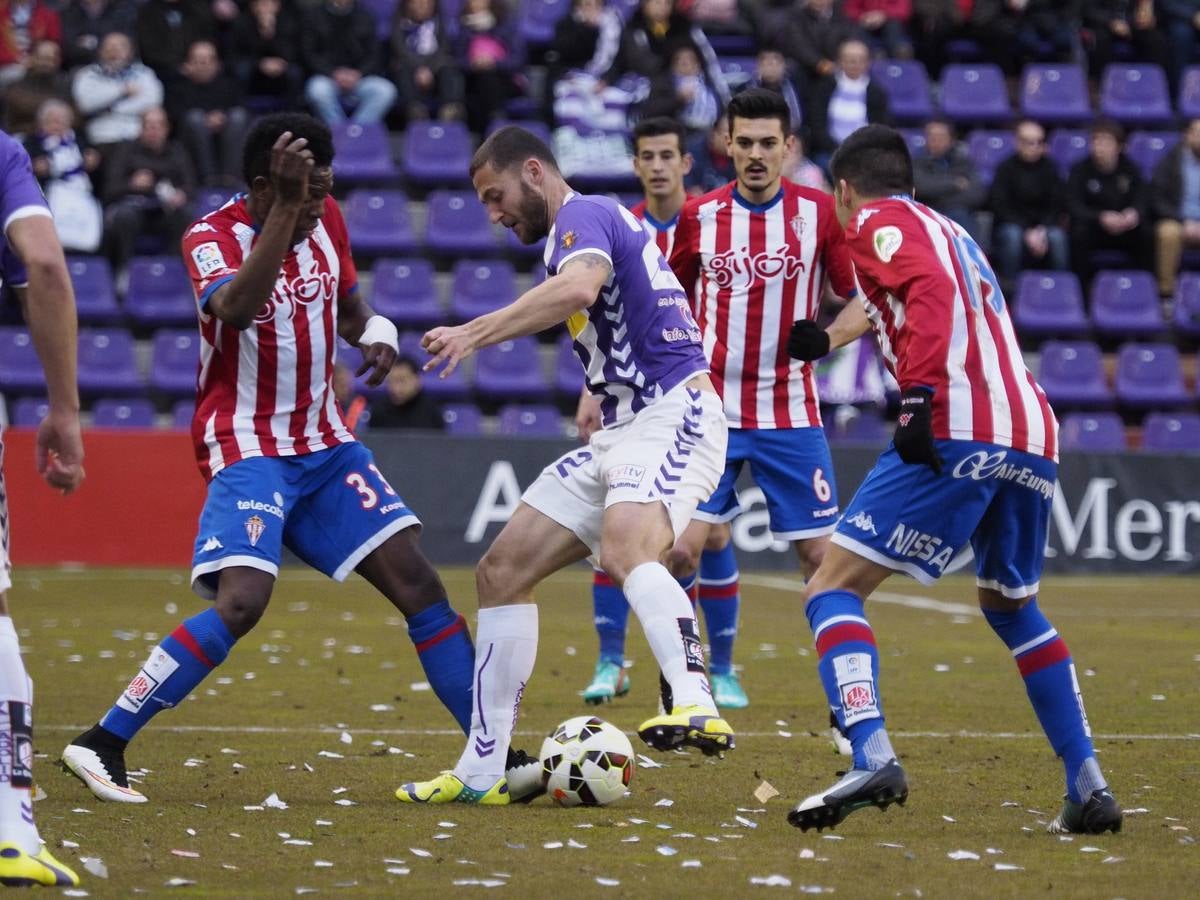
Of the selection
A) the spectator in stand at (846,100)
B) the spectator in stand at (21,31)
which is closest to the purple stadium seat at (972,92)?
the spectator in stand at (846,100)

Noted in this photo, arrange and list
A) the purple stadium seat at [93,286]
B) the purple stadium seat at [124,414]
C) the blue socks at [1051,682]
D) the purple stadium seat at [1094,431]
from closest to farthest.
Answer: the blue socks at [1051,682] < the purple stadium seat at [124,414] < the purple stadium seat at [93,286] < the purple stadium seat at [1094,431]

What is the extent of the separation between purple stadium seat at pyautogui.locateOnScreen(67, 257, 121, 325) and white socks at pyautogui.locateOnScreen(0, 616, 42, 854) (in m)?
13.9

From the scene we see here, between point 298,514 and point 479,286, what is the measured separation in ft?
39.7

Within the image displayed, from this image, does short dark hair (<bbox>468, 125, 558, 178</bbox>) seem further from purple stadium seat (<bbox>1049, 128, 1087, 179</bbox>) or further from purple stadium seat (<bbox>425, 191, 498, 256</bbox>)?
purple stadium seat (<bbox>1049, 128, 1087, 179</bbox>)

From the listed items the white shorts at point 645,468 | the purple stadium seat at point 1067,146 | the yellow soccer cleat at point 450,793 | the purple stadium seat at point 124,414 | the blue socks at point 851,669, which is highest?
the purple stadium seat at point 1067,146

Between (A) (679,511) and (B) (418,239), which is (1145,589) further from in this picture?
(A) (679,511)

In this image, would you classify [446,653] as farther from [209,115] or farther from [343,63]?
[343,63]

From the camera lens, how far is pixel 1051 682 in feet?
18.7

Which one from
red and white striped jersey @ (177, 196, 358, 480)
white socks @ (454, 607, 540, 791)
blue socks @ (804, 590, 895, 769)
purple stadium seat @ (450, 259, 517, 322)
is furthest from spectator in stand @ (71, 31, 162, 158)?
blue socks @ (804, 590, 895, 769)

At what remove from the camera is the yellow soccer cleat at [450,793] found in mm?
6035

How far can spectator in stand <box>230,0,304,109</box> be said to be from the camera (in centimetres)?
1931

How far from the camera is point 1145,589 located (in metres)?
15.4

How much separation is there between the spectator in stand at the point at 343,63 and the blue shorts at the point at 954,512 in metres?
14.6

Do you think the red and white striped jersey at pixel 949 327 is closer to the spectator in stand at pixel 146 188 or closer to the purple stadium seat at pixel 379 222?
the spectator in stand at pixel 146 188
